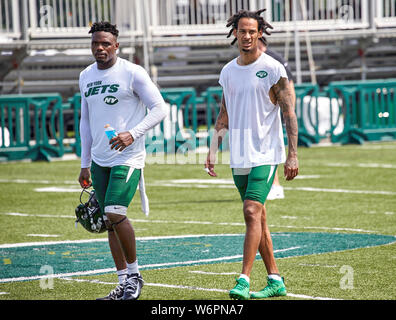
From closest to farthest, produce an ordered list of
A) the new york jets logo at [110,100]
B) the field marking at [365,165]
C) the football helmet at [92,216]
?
1. the new york jets logo at [110,100]
2. the football helmet at [92,216]
3. the field marking at [365,165]

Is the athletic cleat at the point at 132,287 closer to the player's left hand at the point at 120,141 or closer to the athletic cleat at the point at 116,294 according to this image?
the athletic cleat at the point at 116,294

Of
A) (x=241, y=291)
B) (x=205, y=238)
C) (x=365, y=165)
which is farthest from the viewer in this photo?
(x=365, y=165)

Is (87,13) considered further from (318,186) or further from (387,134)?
(318,186)

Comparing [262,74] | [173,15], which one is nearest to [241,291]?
[262,74]

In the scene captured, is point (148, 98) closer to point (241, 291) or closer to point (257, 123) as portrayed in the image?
point (257, 123)

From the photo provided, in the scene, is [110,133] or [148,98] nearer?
[110,133]

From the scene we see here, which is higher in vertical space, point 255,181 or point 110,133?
point 110,133

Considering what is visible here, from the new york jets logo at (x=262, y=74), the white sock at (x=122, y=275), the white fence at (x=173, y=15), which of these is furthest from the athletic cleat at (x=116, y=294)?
the white fence at (x=173, y=15)

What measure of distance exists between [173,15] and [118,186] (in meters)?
19.2

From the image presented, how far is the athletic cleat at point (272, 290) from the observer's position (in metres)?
6.71

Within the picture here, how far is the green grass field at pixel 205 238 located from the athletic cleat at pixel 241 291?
0.23 m

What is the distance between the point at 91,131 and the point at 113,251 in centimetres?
92

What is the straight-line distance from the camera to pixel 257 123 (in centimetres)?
695

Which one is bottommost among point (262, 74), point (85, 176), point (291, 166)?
point (85, 176)
